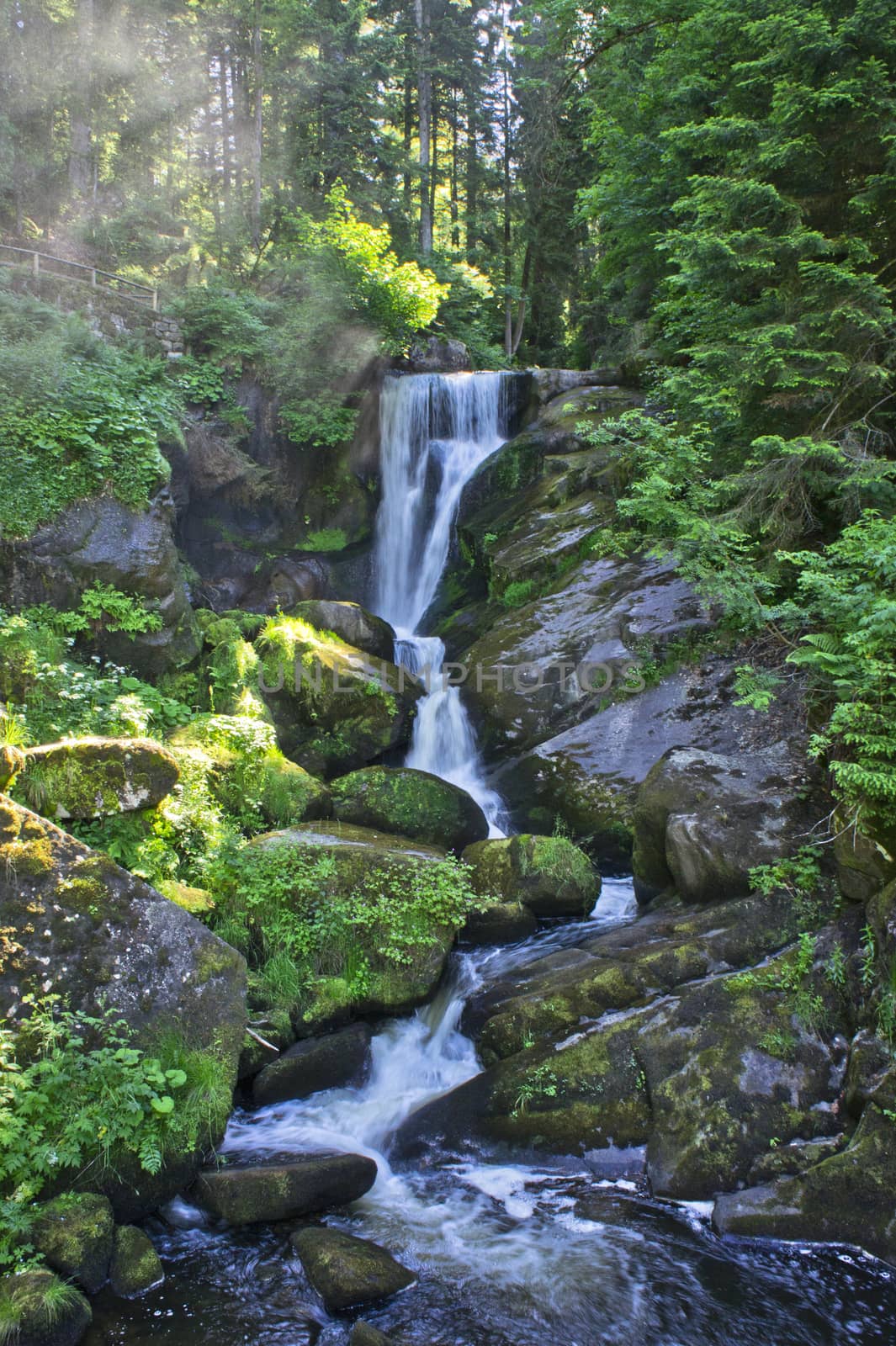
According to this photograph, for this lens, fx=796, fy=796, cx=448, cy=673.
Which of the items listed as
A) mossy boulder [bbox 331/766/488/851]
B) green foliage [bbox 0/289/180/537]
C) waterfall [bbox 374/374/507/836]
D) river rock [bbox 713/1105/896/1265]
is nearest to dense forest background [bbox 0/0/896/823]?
green foliage [bbox 0/289/180/537]

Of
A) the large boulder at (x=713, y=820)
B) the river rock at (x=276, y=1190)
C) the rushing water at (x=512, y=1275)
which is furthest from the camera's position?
the large boulder at (x=713, y=820)

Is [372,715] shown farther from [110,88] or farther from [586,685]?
[110,88]

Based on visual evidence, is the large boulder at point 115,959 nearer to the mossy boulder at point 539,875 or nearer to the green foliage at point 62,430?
the mossy boulder at point 539,875

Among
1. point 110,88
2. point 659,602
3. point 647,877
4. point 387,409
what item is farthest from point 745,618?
point 110,88

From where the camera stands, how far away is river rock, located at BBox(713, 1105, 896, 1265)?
4.32 metres

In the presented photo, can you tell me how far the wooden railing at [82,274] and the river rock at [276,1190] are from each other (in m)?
14.7

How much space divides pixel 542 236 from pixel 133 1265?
25.3 m

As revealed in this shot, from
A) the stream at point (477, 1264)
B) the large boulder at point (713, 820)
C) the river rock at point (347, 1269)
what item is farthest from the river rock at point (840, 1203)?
the large boulder at point (713, 820)

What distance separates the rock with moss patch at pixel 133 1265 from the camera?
4176 mm

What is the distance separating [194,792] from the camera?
7.29 meters

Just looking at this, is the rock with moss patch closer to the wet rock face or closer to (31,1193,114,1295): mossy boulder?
(31,1193,114,1295): mossy boulder

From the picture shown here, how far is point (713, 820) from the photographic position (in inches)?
254

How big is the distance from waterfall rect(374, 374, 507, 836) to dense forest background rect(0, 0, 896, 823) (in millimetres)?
1099

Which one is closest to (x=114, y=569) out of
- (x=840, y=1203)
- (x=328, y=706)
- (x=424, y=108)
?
(x=328, y=706)
